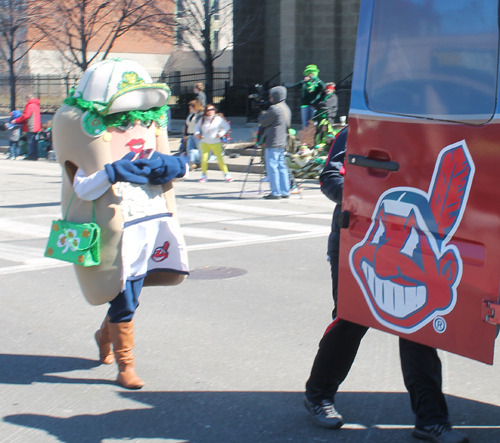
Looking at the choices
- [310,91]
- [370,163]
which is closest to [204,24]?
[310,91]

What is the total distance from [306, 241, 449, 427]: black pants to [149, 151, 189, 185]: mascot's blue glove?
3.76 ft

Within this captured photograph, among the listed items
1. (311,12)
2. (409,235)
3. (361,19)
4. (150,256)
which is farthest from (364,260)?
(311,12)

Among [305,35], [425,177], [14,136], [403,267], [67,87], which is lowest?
[14,136]

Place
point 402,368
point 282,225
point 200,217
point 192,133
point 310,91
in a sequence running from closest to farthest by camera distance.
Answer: point 402,368 → point 282,225 → point 200,217 → point 192,133 → point 310,91

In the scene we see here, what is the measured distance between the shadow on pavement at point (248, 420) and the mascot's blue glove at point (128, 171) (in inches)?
48.8

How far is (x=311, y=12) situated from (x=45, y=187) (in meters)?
15.4

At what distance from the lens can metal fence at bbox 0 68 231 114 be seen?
101ft

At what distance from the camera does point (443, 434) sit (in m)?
3.38

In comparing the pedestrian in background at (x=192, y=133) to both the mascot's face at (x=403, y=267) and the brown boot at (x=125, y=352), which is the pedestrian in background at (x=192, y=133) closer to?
the brown boot at (x=125, y=352)

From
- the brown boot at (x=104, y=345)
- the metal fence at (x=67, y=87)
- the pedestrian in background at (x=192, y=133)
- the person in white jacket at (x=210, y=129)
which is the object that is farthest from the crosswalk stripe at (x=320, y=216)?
the metal fence at (x=67, y=87)

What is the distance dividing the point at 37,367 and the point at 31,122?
57.6ft

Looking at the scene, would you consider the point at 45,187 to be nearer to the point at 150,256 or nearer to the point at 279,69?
the point at 150,256

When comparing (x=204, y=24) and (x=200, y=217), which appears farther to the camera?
(x=204, y=24)

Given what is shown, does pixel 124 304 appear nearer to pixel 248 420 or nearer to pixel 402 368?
pixel 248 420
